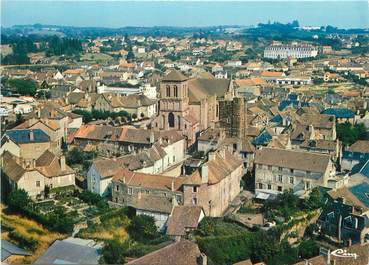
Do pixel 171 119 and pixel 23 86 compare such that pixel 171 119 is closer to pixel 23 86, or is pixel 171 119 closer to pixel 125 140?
pixel 125 140

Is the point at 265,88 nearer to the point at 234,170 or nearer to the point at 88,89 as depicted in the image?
the point at 88,89

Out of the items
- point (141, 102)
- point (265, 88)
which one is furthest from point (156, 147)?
point (265, 88)

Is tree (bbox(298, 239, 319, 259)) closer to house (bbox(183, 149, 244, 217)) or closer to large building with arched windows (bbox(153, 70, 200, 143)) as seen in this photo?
house (bbox(183, 149, 244, 217))

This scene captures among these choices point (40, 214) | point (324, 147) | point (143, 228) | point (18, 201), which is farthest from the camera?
point (324, 147)

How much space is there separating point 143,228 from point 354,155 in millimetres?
14809

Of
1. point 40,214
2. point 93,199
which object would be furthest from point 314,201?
point 40,214

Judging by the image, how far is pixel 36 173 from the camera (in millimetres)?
24016

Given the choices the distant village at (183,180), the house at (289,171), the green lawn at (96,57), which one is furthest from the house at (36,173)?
the green lawn at (96,57)

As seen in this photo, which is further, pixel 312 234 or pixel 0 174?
pixel 0 174

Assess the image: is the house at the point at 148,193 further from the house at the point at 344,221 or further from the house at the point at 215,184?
the house at the point at 344,221

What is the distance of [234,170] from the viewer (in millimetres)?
25516

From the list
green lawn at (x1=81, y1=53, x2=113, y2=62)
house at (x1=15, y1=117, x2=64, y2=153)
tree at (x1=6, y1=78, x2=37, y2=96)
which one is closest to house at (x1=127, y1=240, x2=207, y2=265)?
house at (x1=15, y1=117, x2=64, y2=153)

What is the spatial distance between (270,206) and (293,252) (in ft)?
13.3

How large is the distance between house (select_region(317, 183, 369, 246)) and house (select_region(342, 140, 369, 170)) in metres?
6.88
